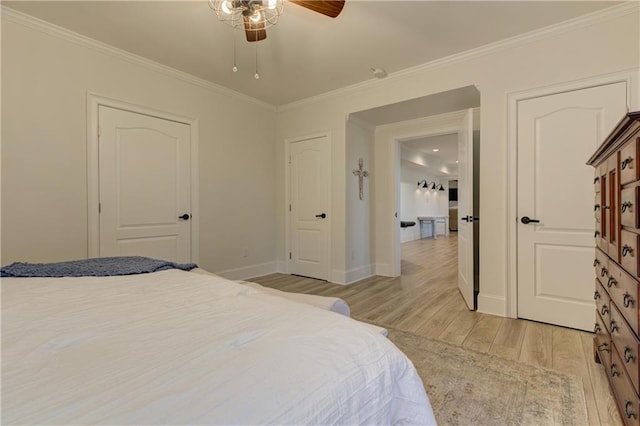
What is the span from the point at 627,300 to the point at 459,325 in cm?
147

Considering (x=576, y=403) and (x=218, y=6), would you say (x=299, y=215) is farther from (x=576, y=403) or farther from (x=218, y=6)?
(x=576, y=403)

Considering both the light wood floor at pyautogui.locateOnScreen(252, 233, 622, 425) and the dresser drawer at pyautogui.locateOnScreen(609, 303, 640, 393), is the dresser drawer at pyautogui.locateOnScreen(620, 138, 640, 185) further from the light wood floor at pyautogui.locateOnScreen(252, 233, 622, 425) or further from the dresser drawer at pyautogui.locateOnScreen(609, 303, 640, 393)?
the light wood floor at pyautogui.locateOnScreen(252, 233, 622, 425)

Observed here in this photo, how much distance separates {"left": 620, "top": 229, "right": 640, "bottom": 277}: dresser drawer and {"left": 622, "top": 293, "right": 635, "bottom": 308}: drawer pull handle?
0.11 metres

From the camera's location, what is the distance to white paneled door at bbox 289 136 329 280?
4.20m

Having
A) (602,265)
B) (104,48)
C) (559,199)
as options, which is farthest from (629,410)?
(104,48)

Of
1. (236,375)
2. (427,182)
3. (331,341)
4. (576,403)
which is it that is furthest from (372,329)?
(427,182)

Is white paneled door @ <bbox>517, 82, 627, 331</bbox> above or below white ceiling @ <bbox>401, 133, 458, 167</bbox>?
below

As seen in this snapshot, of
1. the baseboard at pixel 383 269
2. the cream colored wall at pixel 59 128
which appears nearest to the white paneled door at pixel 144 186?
the cream colored wall at pixel 59 128

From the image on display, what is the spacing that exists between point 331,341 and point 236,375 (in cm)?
26

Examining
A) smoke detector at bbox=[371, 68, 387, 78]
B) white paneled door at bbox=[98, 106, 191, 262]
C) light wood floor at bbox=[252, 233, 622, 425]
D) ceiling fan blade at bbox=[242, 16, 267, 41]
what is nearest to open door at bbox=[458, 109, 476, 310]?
light wood floor at bbox=[252, 233, 622, 425]

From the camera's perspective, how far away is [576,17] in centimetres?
244

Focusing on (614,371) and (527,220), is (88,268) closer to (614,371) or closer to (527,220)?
(614,371)

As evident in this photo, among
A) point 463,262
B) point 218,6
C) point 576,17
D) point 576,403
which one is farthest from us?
point 463,262

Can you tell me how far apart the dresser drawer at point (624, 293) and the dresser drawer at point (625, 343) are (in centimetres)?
4
